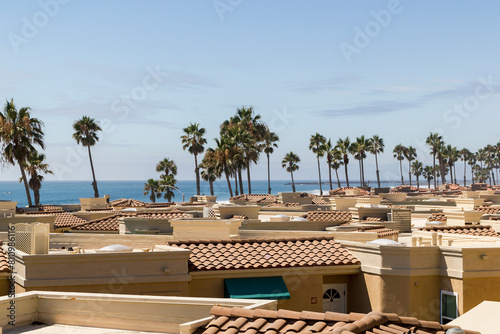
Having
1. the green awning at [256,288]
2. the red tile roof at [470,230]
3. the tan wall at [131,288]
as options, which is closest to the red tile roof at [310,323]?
the tan wall at [131,288]

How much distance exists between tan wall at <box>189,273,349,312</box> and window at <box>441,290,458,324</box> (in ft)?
12.9

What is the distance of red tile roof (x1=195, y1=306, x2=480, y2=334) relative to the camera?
38.9 ft

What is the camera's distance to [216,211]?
4225 cm

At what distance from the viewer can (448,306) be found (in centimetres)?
2209

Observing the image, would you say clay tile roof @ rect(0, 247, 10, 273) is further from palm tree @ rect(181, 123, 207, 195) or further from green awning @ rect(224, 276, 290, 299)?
palm tree @ rect(181, 123, 207, 195)

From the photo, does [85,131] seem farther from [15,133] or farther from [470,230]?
[470,230]

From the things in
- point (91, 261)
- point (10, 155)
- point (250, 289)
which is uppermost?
point (10, 155)

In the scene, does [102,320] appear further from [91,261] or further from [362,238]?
[362,238]

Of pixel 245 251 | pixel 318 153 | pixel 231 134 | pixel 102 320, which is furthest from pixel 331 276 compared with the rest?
pixel 318 153

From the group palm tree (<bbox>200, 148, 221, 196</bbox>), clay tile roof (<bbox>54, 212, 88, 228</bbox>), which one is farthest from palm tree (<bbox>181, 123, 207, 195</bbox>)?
clay tile roof (<bbox>54, 212, 88, 228</bbox>)

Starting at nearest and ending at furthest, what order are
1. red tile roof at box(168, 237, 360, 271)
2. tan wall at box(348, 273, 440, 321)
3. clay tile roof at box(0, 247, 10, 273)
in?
clay tile roof at box(0, 247, 10, 273) < tan wall at box(348, 273, 440, 321) < red tile roof at box(168, 237, 360, 271)

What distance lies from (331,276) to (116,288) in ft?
28.7

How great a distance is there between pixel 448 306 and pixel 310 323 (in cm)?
1129

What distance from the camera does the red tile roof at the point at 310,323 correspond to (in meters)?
11.9
